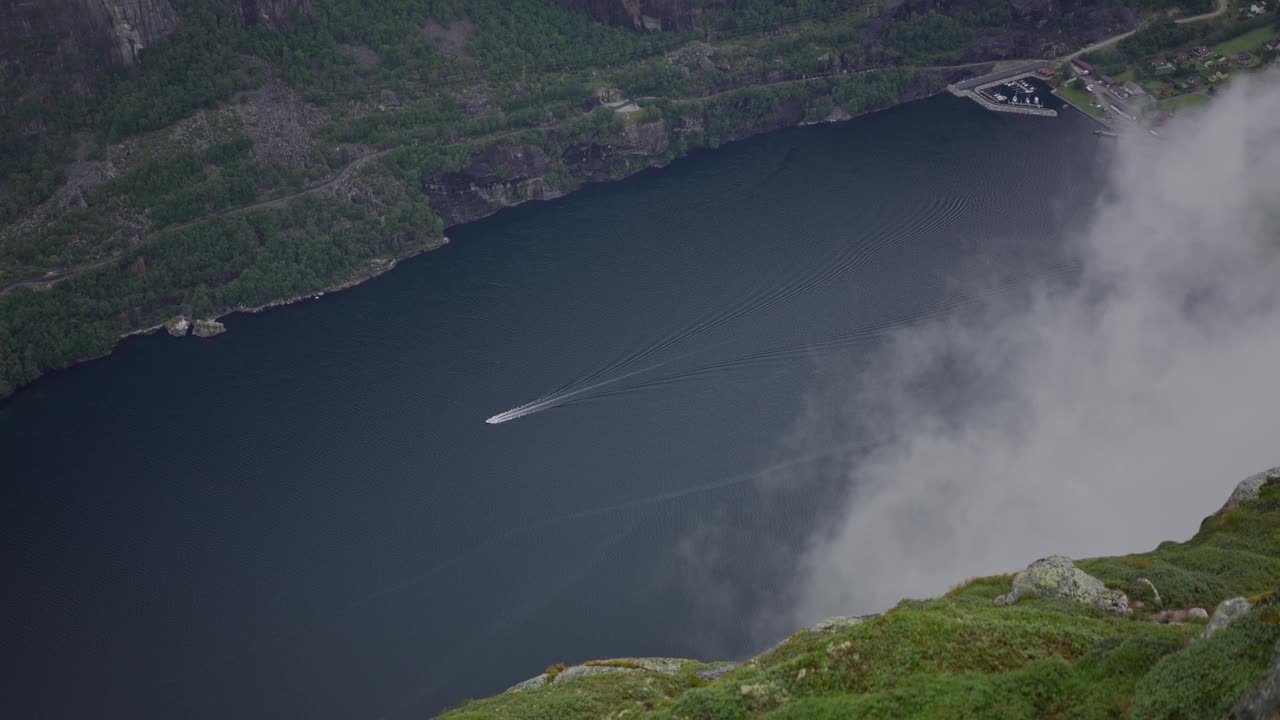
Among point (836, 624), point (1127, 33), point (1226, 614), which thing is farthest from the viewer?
point (1127, 33)

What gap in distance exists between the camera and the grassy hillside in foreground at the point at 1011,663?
53.5 feet

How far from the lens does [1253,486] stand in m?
27.4

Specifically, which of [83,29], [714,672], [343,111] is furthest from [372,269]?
[714,672]

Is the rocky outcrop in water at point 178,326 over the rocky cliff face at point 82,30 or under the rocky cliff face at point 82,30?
under

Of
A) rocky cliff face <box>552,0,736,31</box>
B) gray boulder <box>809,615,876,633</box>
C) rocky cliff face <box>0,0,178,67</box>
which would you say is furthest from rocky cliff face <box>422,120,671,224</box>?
gray boulder <box>809,615,876,633</box>

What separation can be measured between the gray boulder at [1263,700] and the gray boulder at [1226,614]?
8.16 ft

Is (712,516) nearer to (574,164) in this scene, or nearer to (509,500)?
(509,500)

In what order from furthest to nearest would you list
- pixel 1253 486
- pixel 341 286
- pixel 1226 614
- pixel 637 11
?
pixel 637 11
pixel 341 286
pixel 1253 486
pixel 1226 614

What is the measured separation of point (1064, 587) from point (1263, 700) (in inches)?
369

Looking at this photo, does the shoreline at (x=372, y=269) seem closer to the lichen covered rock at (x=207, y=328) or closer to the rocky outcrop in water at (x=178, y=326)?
the rocky outcrop in water at (x=178, y=326)

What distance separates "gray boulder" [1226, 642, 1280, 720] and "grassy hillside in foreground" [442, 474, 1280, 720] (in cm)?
65

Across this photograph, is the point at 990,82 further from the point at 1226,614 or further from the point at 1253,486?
the point at 1226,614

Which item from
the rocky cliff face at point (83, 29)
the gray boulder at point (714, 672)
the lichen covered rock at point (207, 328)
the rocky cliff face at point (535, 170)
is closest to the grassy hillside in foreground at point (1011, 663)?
the gray boulder at point (714, 672)

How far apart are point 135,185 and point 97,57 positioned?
9174 mm
